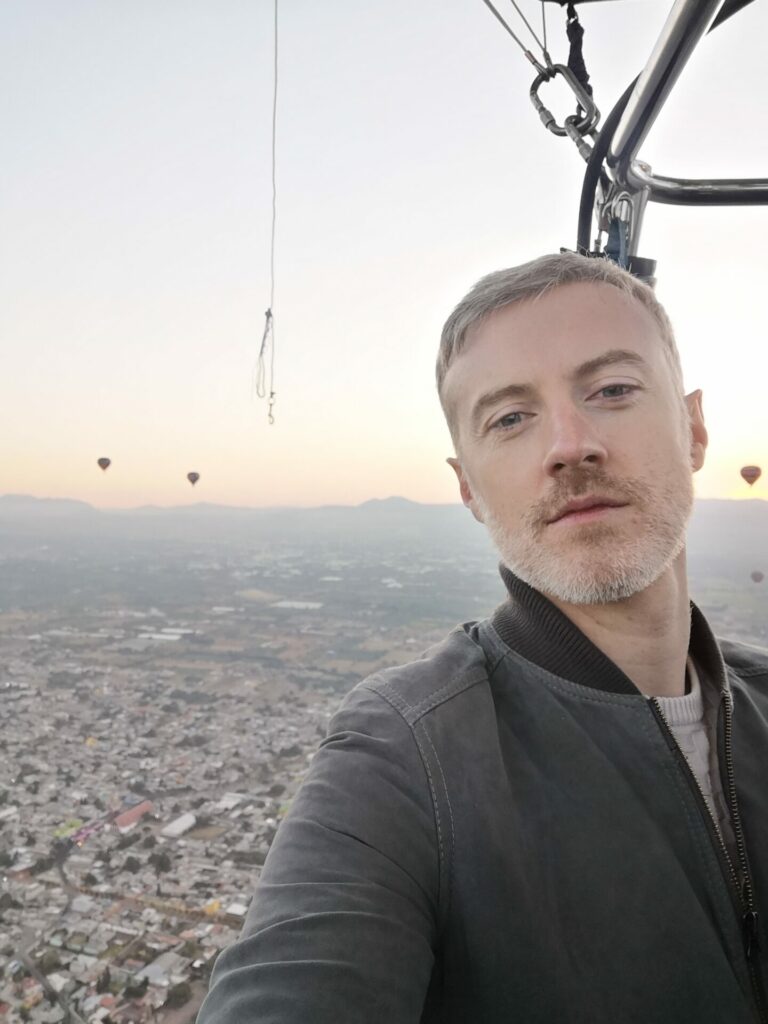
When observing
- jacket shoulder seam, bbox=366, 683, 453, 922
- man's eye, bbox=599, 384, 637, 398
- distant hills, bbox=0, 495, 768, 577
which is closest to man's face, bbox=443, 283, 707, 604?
man's eye, bbox=599, 384, 637, 398

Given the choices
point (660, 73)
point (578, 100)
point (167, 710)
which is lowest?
point (167, 710)

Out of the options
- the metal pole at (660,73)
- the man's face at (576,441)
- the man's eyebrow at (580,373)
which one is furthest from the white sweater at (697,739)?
the metal pole at (660,73)

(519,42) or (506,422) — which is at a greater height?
(519,42)

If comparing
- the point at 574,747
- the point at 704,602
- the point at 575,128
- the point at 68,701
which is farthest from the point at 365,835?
the point at 68,701

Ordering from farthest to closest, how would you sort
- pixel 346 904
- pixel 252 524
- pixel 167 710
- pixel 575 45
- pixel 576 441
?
1. pixel 252 524
2. pixel 167 710
3. pixel 575 45
4. pixel 576 441
5. pixel 346 904

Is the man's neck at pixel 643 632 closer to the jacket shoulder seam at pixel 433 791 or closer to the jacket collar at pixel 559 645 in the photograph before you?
the jacket collar at pixel 559 645

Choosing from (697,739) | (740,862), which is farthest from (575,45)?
(740,862)

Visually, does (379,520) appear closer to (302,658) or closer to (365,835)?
(302,658)

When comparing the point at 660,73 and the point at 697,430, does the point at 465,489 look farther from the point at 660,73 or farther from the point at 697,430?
the point at 660,73
